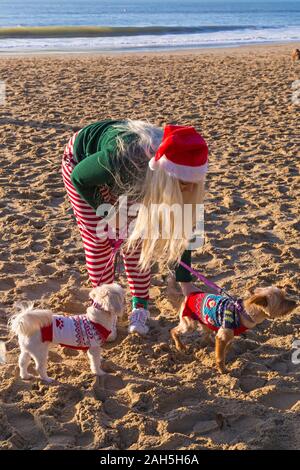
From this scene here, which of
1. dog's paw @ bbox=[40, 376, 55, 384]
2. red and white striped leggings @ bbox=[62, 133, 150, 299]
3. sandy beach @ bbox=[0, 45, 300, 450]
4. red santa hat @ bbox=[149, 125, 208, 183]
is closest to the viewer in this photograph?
red santa hat @ bbox=[149, 125, 208, 183]

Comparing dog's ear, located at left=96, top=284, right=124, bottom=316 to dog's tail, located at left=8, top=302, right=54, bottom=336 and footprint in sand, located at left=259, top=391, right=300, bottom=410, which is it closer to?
dog's tail, located at left=8, top=302, right=54, bottom=336

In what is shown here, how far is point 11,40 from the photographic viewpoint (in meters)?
26.7

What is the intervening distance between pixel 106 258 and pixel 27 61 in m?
14.6

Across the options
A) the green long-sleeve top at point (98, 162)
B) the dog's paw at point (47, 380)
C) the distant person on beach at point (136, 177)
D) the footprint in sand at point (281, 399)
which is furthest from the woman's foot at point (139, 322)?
the footprint in sand at point (281, 399)

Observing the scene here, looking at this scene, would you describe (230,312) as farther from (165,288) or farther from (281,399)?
(165,288)

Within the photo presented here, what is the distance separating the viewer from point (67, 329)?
3346 millimetres

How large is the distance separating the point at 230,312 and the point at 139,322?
706mm

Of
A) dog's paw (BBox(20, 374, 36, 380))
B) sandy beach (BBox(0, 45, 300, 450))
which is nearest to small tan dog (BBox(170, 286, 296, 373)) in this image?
sandy beach (BBox(0, 45, 300, 450))

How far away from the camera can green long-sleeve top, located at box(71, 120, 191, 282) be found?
124 inches

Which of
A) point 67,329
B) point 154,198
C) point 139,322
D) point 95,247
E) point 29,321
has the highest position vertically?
point 154,198

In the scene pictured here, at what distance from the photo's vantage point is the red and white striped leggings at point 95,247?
3.65 metres

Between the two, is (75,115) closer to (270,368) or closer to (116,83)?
(116,83)

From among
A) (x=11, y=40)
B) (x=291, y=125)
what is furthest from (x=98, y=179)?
(x=11, y=40)

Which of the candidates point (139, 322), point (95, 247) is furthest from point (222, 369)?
point (95, 247)
